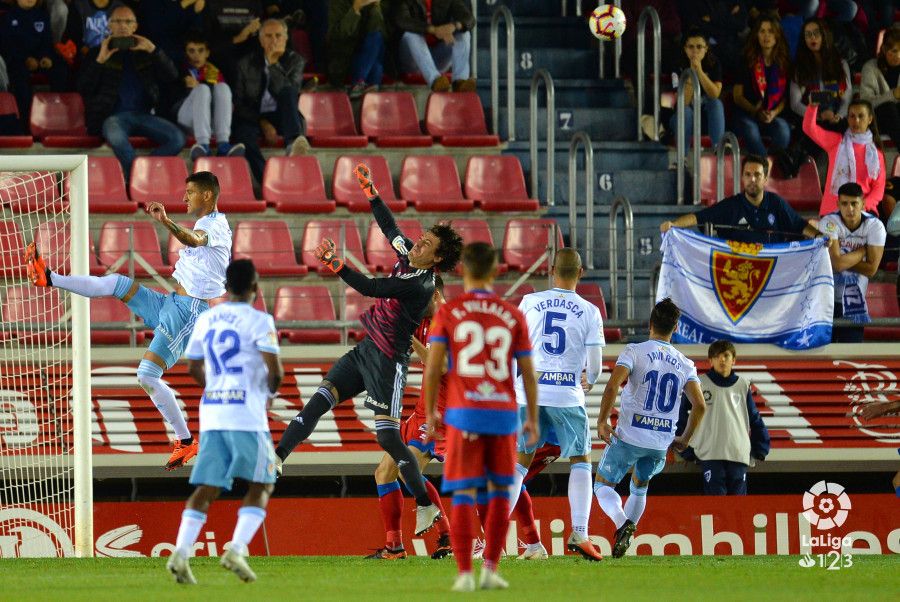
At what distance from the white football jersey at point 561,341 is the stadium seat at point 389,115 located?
22.7ft

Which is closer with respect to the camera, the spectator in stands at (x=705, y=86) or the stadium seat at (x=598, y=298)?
the stadium seat at (x=598, y=298)

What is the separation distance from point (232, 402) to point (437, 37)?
1036 centimetres

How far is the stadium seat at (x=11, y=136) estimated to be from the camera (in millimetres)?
16344

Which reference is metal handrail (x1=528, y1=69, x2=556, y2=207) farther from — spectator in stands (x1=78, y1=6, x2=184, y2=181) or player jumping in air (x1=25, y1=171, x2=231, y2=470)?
player jumping in air (x1=25, y1=171, x2=231, y2=470)

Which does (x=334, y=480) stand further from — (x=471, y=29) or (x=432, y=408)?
(x=432, y=408)

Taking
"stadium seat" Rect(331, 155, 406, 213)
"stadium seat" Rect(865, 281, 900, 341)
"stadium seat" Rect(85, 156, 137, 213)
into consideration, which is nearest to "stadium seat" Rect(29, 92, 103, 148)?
"stadium seat" Rect(85, 156, 137, 213)

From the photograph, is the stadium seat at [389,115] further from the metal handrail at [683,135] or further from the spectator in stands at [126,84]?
the metal handrail at [683,135]

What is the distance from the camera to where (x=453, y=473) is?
801 cm

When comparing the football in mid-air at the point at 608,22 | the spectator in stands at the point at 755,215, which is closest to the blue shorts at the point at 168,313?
the spectator in stands at the point at 755,215

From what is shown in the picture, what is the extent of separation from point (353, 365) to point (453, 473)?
2846 mm

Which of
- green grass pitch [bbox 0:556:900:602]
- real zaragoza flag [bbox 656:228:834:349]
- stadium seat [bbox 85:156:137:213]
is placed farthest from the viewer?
stadium seat [bbox 85:156:137:213]

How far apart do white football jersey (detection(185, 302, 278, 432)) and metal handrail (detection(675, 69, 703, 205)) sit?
29.5ft

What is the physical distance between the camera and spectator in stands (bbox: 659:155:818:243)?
1427 cm

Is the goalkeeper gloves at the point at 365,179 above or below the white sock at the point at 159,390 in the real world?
above
